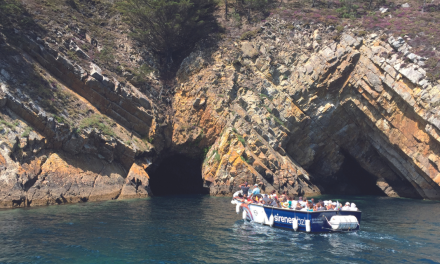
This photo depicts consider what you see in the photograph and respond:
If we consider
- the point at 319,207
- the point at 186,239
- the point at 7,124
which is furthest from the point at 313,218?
the point at 7,124

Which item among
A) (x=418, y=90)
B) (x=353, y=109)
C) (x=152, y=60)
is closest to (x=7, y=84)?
(x=152, y=60)

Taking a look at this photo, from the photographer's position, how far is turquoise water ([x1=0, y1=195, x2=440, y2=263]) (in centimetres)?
1272

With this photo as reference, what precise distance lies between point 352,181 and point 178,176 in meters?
24.0

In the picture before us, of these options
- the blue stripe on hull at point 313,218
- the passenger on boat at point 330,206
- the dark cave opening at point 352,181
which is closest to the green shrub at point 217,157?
the blue stripe on hull at point 313,218

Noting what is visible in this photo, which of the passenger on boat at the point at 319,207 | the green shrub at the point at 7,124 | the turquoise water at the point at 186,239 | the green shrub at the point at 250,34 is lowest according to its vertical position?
the turquoise water at the point at 186,239

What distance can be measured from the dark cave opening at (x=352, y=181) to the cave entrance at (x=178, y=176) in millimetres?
17519

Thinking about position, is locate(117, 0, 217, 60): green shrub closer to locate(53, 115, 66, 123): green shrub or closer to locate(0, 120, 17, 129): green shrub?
locate(53, 115, 66, 123): green shrub

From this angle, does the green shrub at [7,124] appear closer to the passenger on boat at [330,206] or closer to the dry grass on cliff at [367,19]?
the passenger on boat at [330,206]

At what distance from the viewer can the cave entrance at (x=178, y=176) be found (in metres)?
36.7

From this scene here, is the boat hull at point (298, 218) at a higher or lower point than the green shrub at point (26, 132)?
lower

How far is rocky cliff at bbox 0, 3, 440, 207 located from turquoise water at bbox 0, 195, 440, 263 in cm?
566

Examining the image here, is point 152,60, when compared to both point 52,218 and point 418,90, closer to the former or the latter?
point 52,218

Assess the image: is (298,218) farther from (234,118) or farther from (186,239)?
(234,118)

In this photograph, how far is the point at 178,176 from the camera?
125 feet
